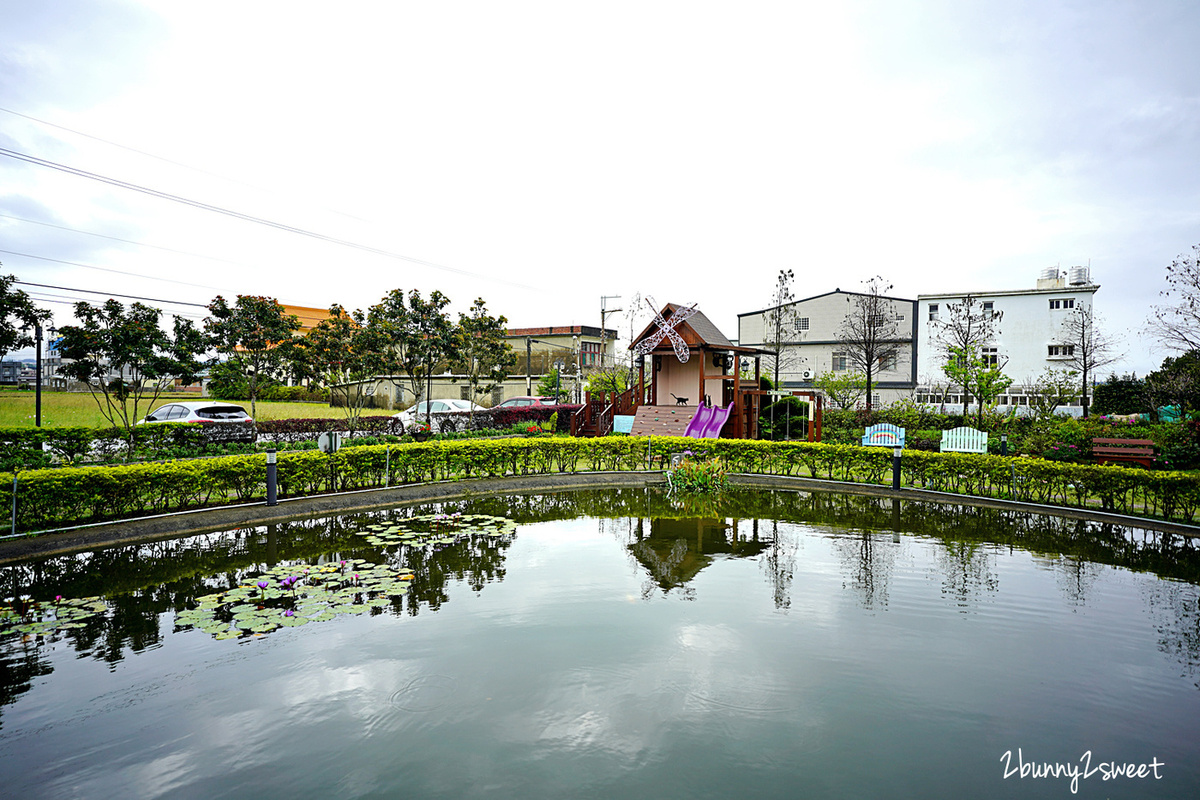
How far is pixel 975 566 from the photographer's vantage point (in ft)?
29.9

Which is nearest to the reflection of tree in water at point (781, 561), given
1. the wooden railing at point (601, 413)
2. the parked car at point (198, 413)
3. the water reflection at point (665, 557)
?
the water reflection at point (665, 557)

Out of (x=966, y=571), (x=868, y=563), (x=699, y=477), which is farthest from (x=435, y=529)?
(x=966, y=571)

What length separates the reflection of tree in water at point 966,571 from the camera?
25.6ft

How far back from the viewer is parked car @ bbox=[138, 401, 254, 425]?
66.5 feet

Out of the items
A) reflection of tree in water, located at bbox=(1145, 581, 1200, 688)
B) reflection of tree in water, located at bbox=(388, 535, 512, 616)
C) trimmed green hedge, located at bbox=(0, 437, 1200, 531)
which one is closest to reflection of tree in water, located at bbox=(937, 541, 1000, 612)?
reflection of tree in water, located at bbox=(1145, 581, 1200, 688)

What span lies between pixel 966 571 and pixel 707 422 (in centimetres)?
1403

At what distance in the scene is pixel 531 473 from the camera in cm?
1725

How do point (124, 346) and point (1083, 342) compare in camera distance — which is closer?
point (124, 346)

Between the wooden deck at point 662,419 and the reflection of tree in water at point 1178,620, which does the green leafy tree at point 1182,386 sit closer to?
the wooden deck at point 662,419

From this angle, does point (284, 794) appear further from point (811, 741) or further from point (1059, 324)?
point (1059, 324)

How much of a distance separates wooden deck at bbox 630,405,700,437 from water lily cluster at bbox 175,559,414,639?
51.6 feet

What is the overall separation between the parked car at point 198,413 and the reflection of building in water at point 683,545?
16.2 m

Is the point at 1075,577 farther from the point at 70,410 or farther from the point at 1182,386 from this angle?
the point at 70,410

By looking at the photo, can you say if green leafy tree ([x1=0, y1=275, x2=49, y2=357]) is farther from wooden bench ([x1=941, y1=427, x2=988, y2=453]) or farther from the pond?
wooden bench ([x1=941, y1=427, x2=988, y2=453])
